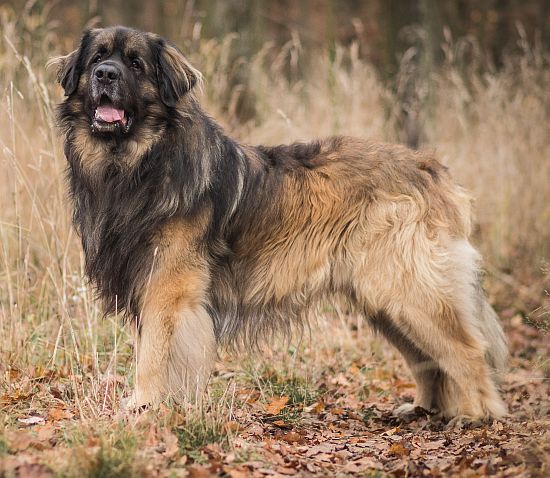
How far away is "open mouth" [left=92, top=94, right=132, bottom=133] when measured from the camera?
4105 millimetres

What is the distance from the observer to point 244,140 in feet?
23.7

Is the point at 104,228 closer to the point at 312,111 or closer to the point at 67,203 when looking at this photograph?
the point at 67,203

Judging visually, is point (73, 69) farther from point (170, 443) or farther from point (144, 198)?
point (170, 443)

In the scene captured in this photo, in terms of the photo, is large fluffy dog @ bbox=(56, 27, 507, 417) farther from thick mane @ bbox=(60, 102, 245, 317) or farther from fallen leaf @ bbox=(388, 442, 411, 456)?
fallen leaf @ bbox=(388, 442, 411, 456)

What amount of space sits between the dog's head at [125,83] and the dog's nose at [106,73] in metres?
0.02

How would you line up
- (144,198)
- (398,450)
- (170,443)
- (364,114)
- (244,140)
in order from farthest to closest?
(364,114)
(244,140)
(144,198)
(398,450)
(170,443)

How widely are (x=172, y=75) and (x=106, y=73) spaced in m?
0.40

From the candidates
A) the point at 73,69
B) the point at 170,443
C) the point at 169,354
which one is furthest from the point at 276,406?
the point at 73,69

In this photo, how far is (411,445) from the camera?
3918mm

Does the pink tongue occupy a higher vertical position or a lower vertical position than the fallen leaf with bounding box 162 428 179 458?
higher

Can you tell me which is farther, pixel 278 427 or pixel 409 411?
pixel 409 411

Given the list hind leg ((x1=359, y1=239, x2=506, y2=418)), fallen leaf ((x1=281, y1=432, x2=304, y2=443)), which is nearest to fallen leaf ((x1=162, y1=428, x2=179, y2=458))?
fallen leaf ((x1=281, y1=432, x2=304, y2=443))

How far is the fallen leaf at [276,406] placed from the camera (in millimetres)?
4402

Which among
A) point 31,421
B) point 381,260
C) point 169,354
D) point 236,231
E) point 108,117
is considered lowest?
point 31,421
